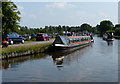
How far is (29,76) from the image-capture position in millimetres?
19094

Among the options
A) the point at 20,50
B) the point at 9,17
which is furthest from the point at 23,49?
the point at 9,17

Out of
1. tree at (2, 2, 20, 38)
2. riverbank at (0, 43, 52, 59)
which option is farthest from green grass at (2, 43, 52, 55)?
tree at (2, 2, 20, 38)

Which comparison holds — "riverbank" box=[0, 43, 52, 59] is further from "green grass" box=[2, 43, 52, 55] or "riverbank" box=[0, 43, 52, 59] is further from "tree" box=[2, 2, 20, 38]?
"tree" box=[2, 2, 20, 38]

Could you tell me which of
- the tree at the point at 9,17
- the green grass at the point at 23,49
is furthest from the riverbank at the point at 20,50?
the tree at the point at 9,17

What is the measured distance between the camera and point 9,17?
37.2m

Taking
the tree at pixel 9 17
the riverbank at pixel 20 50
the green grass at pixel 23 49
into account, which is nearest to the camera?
the riverbank at pixel 20 50

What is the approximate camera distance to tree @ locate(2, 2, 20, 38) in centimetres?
3659

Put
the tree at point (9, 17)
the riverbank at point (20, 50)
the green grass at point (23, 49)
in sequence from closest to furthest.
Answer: the riverbank at point (20, 50)
the green grass at point (23, 49)
the tree at point (9, 17)

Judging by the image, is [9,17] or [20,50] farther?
[9,17]

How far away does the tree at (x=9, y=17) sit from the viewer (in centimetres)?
3659

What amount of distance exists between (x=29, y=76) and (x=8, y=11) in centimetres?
2044

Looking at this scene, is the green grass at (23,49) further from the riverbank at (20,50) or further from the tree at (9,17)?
the tree at (9,17)

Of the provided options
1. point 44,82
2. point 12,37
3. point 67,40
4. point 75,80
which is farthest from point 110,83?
point 12,37

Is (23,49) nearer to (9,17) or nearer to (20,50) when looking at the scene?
(20,50)
